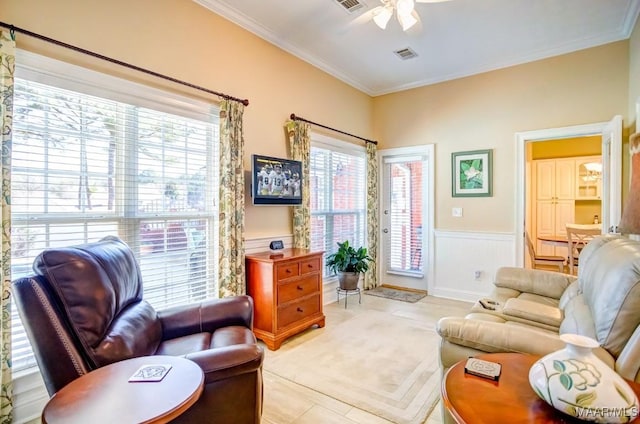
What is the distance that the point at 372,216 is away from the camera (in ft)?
Answer: 17.0

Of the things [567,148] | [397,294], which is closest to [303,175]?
[397,294]

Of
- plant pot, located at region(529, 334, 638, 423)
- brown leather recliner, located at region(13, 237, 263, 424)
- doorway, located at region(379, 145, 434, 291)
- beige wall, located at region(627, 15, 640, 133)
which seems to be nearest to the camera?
plant pot, located at region(529, 334, 638, 423)

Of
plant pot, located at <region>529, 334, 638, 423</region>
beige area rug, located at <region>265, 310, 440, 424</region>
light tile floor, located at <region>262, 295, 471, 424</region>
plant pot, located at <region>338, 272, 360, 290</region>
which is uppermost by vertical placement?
plant pot, located at <region>529, 334, 638, 423</region>

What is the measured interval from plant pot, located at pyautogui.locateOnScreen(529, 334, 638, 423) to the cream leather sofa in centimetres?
43

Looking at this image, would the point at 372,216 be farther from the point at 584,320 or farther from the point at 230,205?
the point at 584,320

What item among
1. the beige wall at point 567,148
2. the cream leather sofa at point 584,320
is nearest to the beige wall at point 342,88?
the cream leather sofa at point 584,320

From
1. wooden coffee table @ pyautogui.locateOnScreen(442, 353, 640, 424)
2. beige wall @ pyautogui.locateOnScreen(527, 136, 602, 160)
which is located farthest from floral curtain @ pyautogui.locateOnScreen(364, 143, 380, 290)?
wooden coffee table @ pyautogui.locateOnScreen(442, 353, 640, 424)

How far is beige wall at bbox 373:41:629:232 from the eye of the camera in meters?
3.78

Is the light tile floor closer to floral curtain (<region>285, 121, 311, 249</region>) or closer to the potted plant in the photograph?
floral curtain (<region>285, 121, 311, 249</region>)

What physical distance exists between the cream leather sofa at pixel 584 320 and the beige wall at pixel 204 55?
2266mm

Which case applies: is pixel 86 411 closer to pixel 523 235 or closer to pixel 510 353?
pixel 510 353

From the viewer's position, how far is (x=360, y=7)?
3.11m

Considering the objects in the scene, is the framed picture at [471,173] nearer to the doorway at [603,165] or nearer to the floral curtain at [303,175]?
the doorway at [603,165]

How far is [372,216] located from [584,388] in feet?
13.9
